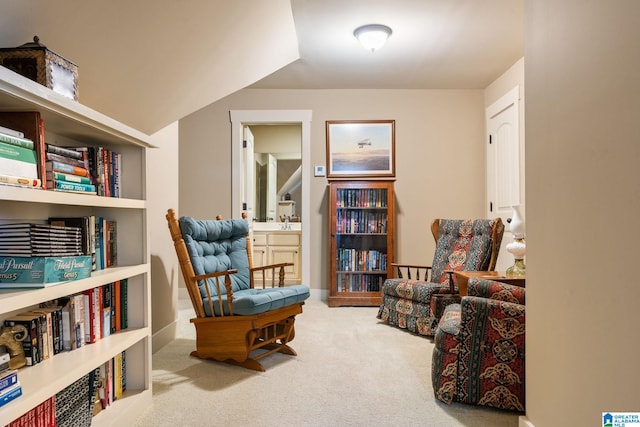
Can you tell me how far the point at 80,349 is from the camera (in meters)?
1.66

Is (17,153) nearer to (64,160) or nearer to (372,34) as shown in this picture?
(64,160)

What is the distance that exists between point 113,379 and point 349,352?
62.8 inches

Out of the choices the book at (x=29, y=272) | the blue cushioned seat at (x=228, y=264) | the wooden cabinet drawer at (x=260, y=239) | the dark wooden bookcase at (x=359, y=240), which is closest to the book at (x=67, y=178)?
the book at (x=29, y=272)

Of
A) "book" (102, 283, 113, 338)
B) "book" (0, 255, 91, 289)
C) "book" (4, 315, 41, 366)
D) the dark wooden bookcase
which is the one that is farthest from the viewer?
the dark wooden bookcase

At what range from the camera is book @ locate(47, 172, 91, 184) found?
145cm

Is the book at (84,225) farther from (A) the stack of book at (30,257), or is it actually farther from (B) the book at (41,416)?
(B) the book at (41,416)

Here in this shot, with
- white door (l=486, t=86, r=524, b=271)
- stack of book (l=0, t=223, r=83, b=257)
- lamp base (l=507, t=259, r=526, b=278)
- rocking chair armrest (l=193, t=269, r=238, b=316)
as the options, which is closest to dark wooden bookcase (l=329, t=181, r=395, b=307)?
white door (l=486, t=86, r=524, b=271)

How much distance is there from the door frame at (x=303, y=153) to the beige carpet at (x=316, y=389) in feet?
5.42

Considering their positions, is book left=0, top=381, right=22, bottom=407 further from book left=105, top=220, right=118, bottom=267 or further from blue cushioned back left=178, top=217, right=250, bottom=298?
blue cushioned back left=178, top=217, right=250, bottom=298

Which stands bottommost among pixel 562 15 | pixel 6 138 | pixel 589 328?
pixel 589 328

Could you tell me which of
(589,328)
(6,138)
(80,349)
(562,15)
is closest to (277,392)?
(80,349)

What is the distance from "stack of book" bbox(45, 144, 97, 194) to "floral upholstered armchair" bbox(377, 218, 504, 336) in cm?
264

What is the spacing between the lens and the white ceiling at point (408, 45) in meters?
2.96

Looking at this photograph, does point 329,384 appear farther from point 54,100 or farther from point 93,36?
point 93,36
